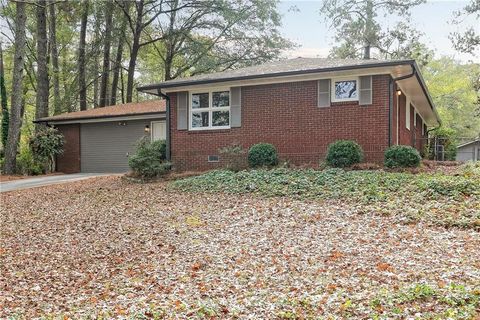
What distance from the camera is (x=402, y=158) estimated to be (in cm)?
1016

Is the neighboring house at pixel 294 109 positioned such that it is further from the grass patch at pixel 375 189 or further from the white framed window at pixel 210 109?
the grass patch at pixel 375 189

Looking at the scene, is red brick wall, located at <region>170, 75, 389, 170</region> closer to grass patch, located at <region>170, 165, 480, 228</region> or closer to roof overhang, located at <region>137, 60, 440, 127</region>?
roof overhang, located at <region>137, 60, 440, 127</region>

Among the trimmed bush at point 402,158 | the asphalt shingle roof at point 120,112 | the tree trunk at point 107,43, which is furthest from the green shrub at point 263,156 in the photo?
the tree trunk at point 107,43

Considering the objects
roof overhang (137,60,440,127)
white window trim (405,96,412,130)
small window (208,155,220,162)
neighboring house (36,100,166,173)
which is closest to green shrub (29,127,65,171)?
neighboring house (36,100,166,173)

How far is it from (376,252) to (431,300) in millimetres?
1557

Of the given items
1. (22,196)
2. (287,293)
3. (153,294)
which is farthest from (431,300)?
(22,196)

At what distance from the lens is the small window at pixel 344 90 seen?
11.2 metres

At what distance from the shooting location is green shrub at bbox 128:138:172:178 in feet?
40.6

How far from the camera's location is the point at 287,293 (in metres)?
3.84

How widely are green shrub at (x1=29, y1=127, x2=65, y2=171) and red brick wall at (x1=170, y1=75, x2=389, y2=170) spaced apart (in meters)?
7.31

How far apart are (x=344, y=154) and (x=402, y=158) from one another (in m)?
1.40

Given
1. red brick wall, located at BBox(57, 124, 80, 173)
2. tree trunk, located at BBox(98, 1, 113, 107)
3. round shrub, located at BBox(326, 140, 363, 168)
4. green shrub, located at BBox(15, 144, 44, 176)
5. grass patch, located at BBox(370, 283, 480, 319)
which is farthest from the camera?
tree trunk, located at BBox(98, 1, 113, 107)

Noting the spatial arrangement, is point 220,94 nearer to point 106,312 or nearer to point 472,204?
point 472,204

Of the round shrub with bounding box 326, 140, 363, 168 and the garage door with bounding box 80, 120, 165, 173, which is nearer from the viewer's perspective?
the round shrub with bounding box 326, 140, 363, 168
